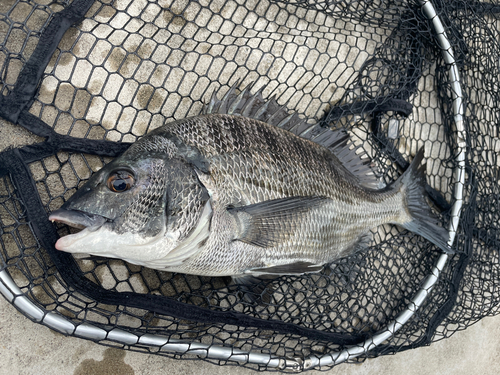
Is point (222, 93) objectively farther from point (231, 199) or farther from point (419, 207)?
point (419, 207)

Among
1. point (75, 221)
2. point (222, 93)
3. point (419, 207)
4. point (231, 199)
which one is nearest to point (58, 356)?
point (75, 221)

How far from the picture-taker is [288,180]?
148cm

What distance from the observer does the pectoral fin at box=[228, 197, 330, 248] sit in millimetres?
1345

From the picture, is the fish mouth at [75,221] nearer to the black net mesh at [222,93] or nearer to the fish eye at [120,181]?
the fish eye at [120,181]

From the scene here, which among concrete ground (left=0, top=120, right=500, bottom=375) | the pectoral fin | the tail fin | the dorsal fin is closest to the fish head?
the pectoral fin

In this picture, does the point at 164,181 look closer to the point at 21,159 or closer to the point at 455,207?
the point at 21,159

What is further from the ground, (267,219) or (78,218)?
(267,219)

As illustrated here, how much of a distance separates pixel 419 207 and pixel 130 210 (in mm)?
1518

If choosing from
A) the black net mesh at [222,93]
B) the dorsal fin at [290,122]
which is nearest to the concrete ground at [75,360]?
the black net mesh at [222,93]

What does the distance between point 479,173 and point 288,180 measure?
155 cm

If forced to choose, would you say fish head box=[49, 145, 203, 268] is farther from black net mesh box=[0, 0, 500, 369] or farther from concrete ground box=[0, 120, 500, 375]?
concrete ground box=[0, 120, 500, 375]

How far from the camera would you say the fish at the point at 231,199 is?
46.9 inches

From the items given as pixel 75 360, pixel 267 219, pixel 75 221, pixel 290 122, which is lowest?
pixel 75 360

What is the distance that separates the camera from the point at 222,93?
1825 millimetres
